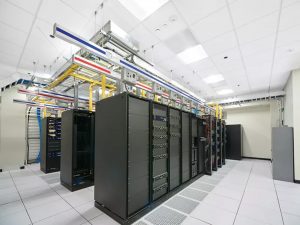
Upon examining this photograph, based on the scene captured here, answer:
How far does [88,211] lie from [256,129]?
953 cm

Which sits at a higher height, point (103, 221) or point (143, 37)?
point (143, 37)

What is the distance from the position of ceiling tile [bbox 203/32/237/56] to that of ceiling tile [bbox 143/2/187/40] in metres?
0.90

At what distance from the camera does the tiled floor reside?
7.73 ft

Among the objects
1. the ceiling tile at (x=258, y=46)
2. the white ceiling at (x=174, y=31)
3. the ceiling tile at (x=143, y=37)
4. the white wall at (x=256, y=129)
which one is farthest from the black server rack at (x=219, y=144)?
the ceiling tile at (x=143, y=37)

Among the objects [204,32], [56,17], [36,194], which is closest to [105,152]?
[36,194]

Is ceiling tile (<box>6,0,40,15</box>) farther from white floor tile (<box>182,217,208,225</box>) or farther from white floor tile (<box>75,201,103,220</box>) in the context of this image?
white floor tile (<box>182,217,208,225</box>)

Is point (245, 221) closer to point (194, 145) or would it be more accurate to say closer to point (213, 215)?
point (213, 215)

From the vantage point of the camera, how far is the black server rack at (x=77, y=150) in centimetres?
357

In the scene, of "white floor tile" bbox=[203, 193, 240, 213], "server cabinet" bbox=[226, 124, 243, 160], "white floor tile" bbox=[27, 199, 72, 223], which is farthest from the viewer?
"server cabinet" bbox=[226, 124, 243, 160]

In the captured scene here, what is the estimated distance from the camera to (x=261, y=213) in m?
2.60

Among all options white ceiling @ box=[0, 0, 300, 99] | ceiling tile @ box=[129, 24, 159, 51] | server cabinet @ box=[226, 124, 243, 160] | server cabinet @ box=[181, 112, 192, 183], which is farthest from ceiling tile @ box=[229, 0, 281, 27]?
server cabinet @ box=[226, 124, 243, 160]

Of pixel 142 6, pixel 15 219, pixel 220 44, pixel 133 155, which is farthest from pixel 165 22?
pixel 15 219

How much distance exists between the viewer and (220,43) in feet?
11.1

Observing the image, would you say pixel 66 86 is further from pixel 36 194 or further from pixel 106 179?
pixel 106 179
